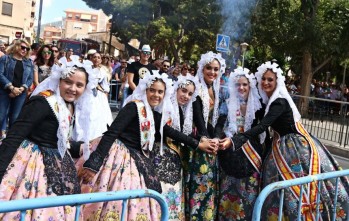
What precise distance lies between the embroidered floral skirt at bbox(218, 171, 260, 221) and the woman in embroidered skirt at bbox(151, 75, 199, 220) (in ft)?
1.48

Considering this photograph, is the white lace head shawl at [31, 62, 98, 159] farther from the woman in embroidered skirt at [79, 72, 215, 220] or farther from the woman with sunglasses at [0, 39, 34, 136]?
the woman with sunglasses at [0, 39, 34, 136]

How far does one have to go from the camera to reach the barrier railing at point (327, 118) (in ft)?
38.9

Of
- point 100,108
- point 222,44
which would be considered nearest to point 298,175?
point 100,108

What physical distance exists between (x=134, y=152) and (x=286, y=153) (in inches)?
55.1

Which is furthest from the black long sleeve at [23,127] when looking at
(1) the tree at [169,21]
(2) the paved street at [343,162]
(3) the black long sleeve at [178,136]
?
(1) the tree at [169,21]

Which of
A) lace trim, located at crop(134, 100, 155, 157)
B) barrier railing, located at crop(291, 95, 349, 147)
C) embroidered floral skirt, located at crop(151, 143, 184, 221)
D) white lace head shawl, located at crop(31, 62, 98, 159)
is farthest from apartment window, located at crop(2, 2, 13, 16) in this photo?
white lace head shawl, located at crop(31, 62, 98, 159)

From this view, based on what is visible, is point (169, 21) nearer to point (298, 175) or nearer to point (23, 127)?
point (298, 175)

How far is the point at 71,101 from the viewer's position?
12.3 feet

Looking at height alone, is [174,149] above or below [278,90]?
below

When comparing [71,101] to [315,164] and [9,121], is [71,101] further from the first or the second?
[9,121]

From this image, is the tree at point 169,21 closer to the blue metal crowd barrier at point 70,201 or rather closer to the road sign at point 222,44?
the road sign at point 222,44

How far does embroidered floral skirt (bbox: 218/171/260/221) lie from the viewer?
4668 millimetres

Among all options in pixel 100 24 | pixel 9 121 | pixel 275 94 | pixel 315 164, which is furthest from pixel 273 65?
pixel 100 24

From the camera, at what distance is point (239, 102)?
4887mm
